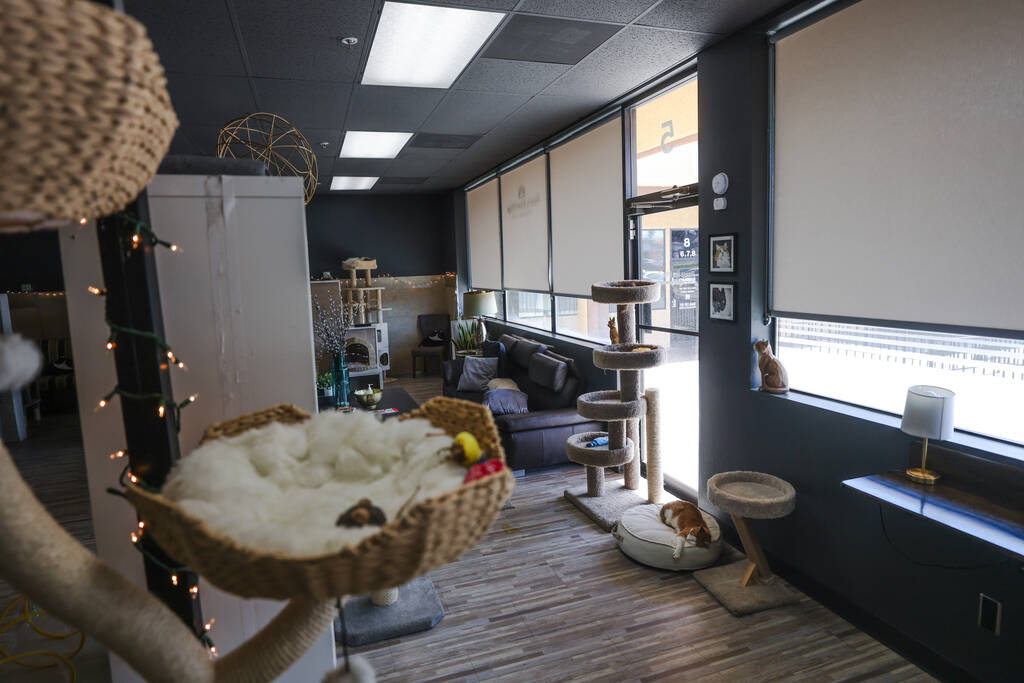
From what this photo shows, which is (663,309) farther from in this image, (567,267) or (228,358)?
(228,358)

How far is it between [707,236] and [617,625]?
2.31 m

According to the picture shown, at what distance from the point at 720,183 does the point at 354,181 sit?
5963mm

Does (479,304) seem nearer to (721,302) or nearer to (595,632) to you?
(721,302)

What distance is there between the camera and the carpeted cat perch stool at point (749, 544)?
2934mm

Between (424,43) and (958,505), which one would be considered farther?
(424,43)

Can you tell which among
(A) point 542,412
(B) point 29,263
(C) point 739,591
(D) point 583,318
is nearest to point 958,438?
(C) point 739,591

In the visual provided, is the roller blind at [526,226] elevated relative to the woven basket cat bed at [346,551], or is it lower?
elevated

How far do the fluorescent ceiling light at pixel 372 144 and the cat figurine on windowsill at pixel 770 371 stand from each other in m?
3.73

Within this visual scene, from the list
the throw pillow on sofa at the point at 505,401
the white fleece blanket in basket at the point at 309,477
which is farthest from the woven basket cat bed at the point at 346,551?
the throw pillow on sofa at the point at 505,401

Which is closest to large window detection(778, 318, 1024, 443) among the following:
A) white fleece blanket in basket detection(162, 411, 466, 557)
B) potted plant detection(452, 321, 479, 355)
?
white fleece blanket in basket detection(162, 411, 466, 557)

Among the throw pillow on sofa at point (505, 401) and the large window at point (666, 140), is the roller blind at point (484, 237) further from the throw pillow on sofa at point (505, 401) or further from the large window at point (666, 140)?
the large window at point (666, 140)

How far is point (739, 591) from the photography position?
3105 mm

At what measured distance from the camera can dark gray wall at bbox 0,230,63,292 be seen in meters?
7.91

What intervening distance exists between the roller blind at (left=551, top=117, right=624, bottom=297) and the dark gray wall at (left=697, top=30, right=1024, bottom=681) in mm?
1231
